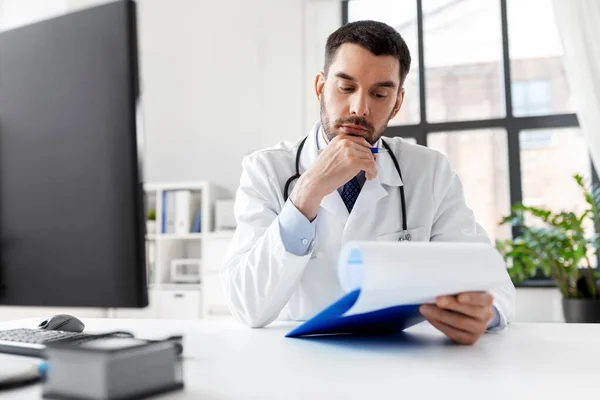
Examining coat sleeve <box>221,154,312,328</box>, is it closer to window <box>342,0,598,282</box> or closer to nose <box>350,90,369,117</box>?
nose <box>350,90,369,117</box>

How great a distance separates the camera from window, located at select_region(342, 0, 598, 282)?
155 inches

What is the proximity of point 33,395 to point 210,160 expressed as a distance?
379cm

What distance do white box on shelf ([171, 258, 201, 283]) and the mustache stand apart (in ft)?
8.41

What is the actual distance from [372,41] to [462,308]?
85 cm

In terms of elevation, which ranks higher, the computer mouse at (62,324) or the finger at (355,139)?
the finger at (355,139)

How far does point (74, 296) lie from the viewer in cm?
58

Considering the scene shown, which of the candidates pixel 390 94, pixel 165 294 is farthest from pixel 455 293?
pixel 165 294

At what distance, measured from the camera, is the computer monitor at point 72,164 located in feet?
1.80

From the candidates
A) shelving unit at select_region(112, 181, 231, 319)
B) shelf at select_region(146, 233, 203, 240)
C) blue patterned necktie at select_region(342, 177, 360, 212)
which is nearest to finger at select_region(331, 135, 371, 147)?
blue patterned necktie at select_region(342, 177, 360, 212)

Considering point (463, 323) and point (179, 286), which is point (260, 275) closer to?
point (463, 323)

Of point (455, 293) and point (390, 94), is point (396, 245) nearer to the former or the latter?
point (455, 293)

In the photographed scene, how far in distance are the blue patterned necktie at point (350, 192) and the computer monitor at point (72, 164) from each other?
3.15 feet

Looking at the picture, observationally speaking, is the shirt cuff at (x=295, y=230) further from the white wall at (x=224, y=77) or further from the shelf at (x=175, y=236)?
the white wall at (x=224, y=77)

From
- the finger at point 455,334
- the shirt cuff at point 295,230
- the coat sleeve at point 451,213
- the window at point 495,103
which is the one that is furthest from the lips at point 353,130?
the window at point 495,103
